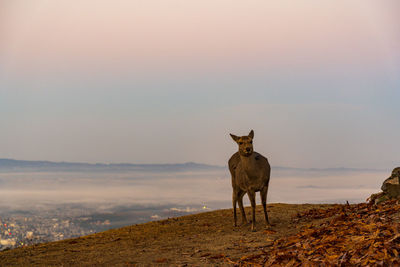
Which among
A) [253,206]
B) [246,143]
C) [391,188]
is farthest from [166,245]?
[391,188]

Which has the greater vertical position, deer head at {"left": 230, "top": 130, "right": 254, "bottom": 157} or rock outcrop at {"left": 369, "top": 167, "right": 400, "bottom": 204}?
deer head at {"left": 230, "top": 130, "right": 254, "bottom": 157}

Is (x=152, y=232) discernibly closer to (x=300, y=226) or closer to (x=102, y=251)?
(x=102, y=251)

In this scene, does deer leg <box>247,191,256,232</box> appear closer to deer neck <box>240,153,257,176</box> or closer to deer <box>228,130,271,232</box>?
deer <box>228,130,271,232</box>

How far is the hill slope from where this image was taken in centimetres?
934

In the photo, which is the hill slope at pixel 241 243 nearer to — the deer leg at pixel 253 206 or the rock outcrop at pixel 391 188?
the deer leg at pixel 253 206

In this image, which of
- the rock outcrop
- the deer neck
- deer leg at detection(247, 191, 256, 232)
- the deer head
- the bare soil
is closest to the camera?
the bare soil

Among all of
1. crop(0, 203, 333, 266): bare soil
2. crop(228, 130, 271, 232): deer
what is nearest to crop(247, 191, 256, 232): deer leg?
crop(228, 130, 271, 232): deer

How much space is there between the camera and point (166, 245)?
49.4ft

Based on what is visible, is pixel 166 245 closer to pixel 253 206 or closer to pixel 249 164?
Answer: pixel 253 206

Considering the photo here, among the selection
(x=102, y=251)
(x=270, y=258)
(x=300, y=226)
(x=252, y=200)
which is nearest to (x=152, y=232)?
(x=102, y=251)

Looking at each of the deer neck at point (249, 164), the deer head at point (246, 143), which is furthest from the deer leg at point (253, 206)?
the deer head at point (246, 143)

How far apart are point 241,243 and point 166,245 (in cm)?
294

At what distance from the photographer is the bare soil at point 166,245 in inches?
499

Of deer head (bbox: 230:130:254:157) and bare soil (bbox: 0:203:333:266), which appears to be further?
deer head (bbox: 230:130:254:157)
